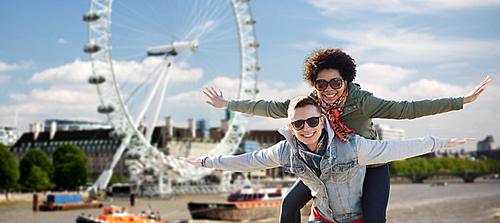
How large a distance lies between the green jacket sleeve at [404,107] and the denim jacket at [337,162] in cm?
16

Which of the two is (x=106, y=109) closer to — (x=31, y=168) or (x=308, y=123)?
(x=31, y=168)

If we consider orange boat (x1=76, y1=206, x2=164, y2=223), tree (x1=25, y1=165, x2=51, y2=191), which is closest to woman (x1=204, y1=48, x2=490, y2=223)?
orange boat (x1=76, y1=206, x2=164, y2=223)

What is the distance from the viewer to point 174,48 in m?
37.5

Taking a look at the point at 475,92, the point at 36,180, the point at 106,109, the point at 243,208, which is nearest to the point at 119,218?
the point at 243,208

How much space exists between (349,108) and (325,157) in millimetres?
355

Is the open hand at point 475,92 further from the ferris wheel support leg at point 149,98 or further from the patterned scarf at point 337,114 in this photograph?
the ferris wheel support leg at point 149,98

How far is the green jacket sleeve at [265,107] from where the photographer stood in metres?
3.03

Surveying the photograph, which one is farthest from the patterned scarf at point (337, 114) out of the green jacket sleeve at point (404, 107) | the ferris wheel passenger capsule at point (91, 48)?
the ferris wheel passenger capsule at point (91, 48)

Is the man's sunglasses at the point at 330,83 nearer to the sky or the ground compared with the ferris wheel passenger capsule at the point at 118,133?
nearer to the ground

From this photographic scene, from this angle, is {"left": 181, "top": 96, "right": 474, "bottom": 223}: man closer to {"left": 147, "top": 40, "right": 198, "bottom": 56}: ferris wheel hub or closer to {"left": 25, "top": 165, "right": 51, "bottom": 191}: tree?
{"left": 147, "top": 40, "right": 198, "bottom": 56}: ferris wheel hub

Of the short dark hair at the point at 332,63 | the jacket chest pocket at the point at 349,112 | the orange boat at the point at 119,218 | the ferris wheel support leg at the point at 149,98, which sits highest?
the ferris wheel support leg at the point at 149,98

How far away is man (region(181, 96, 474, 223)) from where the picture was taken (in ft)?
8.39

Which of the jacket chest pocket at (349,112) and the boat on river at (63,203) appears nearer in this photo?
the jacket chest pocket at (349,112)

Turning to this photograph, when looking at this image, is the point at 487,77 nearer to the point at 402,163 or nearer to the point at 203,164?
the point at 203,164
